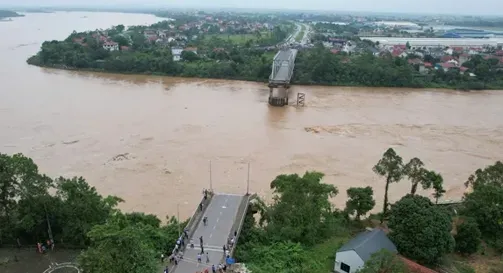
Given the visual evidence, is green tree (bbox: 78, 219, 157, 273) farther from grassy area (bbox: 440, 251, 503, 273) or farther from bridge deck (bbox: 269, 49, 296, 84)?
bridge deck (bbox: 269, 49, 296, 84)

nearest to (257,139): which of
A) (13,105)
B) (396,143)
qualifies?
(396,143)

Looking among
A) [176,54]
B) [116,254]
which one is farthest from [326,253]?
[176,54]

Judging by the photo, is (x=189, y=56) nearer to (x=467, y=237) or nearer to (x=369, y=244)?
(x=467, y=237)

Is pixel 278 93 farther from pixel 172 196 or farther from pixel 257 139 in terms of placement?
pixel 172 196

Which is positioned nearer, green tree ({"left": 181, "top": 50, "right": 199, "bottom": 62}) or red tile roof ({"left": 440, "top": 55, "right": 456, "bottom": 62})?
green tree ({"left": 181, "top": 50, "right": 199, "bottom": 62})

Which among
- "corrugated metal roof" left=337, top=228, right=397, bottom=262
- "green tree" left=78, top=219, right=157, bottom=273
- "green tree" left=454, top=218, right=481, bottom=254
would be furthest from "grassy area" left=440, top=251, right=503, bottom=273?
"green tree" left=78, top=219, right=157, bottom=273

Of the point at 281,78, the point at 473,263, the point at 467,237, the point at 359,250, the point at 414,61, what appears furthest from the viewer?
the point at 414,61

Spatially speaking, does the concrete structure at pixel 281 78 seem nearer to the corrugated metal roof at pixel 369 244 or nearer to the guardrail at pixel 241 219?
the guardrail at pixel 241 219
